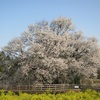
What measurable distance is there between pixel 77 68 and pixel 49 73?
4.42 m

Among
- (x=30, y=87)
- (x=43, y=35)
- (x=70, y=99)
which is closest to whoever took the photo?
(x=70, y=99)

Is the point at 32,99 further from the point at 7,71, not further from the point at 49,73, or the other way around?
the point at 7,71

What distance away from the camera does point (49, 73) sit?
4338cm

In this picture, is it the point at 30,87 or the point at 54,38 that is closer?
the point at 30,87

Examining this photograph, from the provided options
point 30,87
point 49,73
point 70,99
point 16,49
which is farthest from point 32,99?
point 16,49

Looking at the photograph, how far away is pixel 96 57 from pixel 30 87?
483 inches

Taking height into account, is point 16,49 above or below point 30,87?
above

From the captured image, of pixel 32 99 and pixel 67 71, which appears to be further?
pixel 67 71

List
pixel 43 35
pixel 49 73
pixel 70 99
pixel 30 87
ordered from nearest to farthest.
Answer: pixel 70 99, pixel 30 87, pixel 49 73, pixel 43 35

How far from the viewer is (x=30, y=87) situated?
3950 centimetres

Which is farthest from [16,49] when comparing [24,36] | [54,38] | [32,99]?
[32,99]

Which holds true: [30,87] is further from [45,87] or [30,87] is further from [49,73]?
[49,73]

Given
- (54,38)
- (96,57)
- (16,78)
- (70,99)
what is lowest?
(70,99)

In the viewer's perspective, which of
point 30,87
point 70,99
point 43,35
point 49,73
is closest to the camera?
point 70,99
